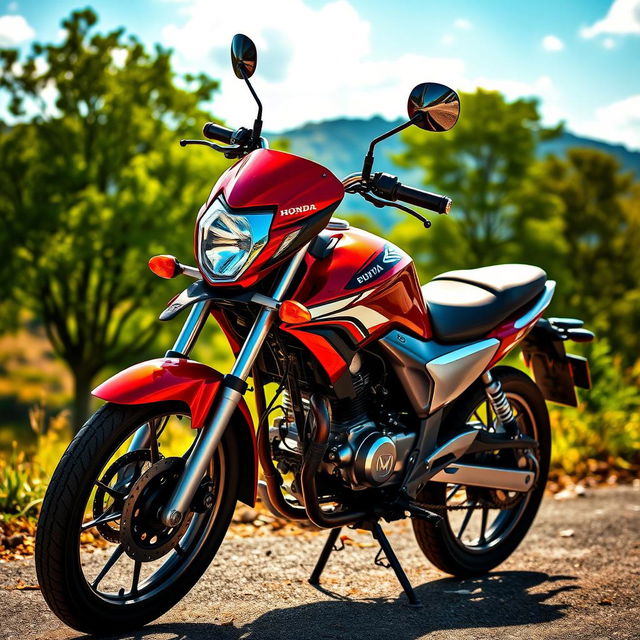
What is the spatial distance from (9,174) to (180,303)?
23.2 meters

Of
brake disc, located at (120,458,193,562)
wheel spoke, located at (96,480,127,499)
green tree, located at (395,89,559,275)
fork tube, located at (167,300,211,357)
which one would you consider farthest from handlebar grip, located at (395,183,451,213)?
green tree, located at (395,89,559,275)

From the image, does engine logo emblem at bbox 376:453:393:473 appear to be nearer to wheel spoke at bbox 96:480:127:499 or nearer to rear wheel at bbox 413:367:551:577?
rear wheel at bbox 413:367:551:577

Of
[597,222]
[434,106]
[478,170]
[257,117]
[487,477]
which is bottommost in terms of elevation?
[487,477]

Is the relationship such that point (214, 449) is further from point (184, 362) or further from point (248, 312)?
point (248, 312)

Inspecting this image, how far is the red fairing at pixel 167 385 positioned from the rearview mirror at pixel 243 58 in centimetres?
126

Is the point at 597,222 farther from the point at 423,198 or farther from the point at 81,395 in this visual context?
the point at 423,198

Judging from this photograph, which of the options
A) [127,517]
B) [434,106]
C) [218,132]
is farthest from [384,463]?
[218,132]

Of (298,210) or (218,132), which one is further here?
(218,132)

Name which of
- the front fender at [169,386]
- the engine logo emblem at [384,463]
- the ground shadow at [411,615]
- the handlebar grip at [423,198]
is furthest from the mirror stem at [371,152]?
the ground shadow at [411,615]

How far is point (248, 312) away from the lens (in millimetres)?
3168

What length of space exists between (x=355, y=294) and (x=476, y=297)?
96 cm

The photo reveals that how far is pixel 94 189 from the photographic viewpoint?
2425 cm

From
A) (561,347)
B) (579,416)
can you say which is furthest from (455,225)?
(561,347)

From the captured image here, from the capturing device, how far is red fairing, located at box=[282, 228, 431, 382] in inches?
123
